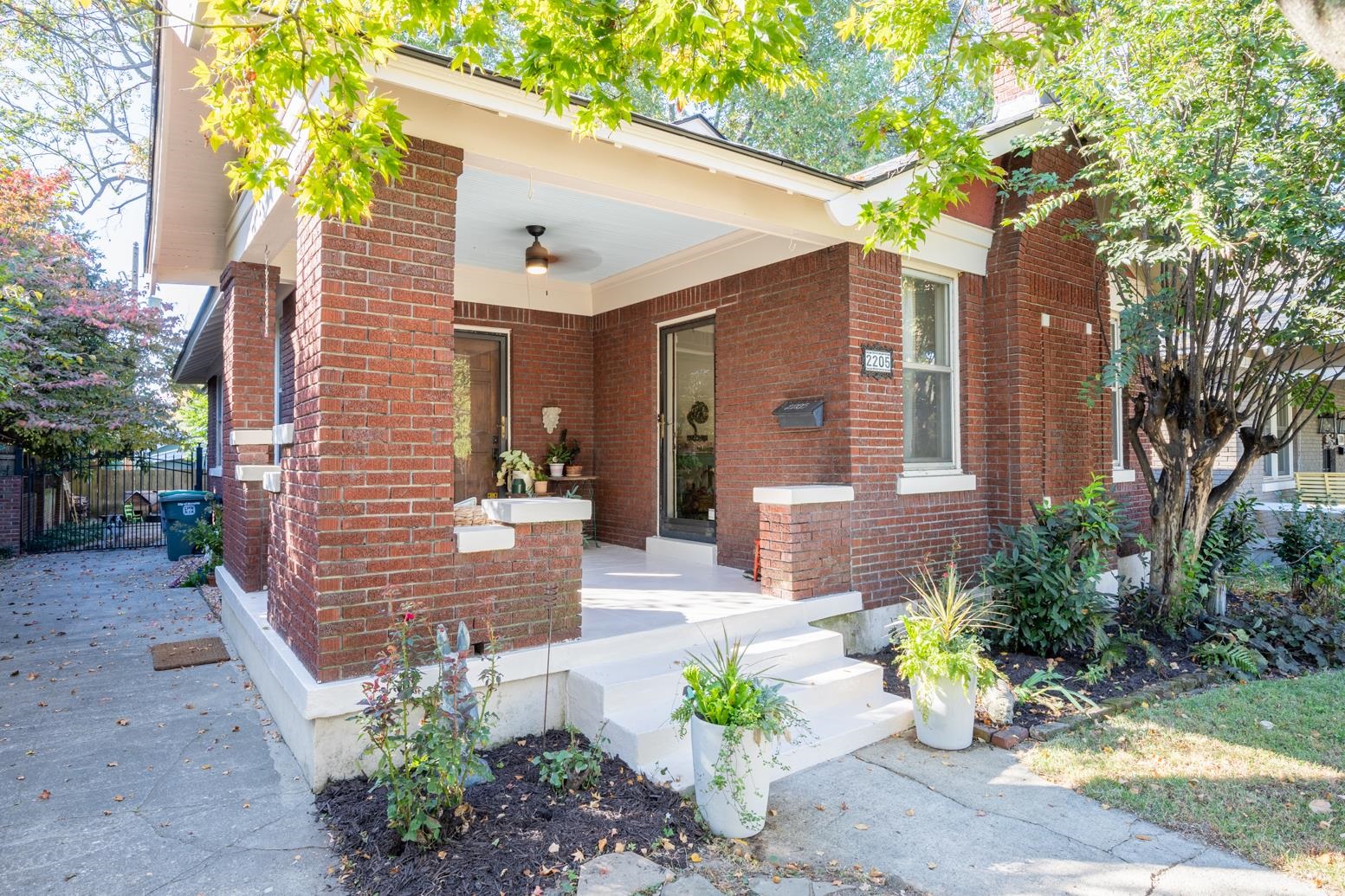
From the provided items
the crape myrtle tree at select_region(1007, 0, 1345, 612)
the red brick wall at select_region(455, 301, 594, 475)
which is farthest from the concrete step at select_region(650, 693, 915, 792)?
the red brick wall at select_region(455, 301, 594, 475)

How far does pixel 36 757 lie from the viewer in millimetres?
3812

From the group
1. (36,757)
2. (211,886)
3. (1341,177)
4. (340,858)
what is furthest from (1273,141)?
(36,757)

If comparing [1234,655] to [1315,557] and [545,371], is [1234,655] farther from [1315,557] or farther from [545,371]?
[545,371]

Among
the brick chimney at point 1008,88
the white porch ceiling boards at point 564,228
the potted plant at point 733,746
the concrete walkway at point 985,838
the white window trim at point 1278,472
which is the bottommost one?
the concrete walkway at point 985,838

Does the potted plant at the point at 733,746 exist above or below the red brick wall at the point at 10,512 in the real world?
below

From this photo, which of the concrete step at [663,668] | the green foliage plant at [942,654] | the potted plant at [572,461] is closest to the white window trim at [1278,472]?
the potted plant at [572,461]

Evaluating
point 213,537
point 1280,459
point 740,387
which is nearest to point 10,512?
point 213,537

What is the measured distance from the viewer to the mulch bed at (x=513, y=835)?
270 centimetres

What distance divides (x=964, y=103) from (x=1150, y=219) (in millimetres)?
13012

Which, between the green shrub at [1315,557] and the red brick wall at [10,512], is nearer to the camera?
the green shrub at [1315,557]

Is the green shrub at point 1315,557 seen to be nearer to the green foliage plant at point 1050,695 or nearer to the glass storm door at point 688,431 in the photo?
the green foliage plant at point 1050,695

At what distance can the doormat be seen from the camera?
540 cm

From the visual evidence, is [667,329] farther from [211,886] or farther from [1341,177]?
[211,886]

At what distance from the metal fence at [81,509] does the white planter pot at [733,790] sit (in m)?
13.5
